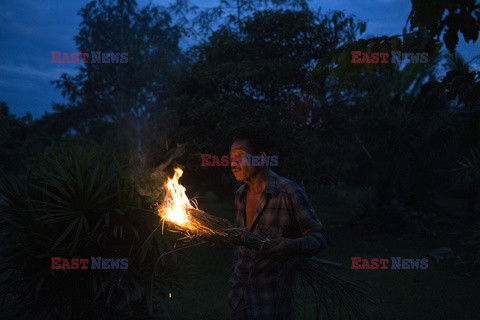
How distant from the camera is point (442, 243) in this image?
13.9m

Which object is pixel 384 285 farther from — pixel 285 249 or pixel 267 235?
pixel 285 249

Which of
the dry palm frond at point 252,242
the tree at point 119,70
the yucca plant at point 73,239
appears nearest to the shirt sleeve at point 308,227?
the dry palm frond at point 252,242

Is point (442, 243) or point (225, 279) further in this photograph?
point (442, 243)

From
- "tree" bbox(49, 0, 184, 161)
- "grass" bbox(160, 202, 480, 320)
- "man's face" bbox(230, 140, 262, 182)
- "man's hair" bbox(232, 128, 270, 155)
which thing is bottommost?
"grass" bbox(160, 202, 480, 320)

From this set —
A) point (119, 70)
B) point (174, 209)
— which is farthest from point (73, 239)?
point (119, 70)

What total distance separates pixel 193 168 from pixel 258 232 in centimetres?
866

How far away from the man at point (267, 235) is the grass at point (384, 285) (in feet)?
3.64

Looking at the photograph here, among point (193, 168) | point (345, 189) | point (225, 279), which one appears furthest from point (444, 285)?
point (345, 189)

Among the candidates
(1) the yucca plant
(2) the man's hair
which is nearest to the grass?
(1) the yucca plant

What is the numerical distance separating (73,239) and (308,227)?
294 centimetres

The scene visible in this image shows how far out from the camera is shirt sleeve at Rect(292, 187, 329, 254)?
104 inches

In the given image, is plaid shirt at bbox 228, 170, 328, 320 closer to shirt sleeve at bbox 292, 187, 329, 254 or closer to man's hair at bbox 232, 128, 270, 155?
shirt sleeve at bbox 292, 187, 329, 254

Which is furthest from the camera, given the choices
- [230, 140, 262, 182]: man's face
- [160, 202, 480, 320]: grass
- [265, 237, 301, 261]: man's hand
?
[160, 202, 480, 320]: grass

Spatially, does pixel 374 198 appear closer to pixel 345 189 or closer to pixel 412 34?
pixel 345 189
